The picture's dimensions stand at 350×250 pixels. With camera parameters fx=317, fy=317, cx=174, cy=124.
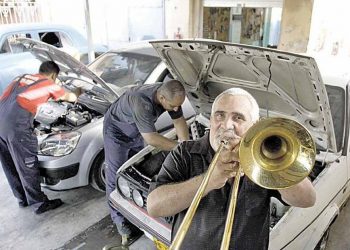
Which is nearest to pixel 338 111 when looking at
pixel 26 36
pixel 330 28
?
pixel 330 28

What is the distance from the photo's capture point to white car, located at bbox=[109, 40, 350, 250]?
1.84m

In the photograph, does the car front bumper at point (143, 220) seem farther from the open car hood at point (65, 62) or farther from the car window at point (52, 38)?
the car window at point (52, 38)

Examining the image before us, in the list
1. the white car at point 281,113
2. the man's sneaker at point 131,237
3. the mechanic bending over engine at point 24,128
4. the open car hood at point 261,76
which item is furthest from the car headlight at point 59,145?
the open car hood at point 261,76

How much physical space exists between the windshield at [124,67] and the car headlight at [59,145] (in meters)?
1.05

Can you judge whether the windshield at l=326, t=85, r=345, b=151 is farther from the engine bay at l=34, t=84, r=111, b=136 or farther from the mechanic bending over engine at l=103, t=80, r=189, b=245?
the engine bay at l=34, t=84, r=111, b=136

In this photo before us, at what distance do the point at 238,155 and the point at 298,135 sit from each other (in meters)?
0.23

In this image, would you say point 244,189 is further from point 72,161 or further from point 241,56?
point 72,161

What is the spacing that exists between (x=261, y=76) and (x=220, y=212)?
1.18 meters

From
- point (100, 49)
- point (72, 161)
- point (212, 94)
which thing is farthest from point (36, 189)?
point (100, 49)

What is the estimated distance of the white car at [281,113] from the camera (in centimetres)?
184

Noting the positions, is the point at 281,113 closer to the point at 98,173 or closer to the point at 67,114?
the point at 98,173

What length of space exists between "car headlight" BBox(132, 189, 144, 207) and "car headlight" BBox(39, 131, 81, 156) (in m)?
1.10

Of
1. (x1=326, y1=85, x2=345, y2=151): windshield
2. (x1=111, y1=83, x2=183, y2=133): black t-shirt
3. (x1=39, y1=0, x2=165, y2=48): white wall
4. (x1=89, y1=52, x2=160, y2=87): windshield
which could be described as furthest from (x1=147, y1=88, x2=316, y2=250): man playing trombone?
(x1=39, y1=0, x2=165, y2=48): white wall

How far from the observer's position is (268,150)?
1.16m
